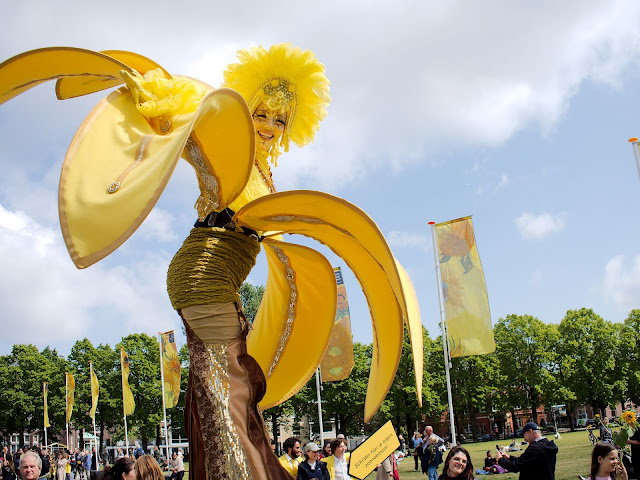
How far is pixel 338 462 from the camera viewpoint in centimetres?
873

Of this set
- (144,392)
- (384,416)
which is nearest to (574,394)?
Result: (384,416)

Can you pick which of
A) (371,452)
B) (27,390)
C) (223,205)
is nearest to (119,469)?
(223,205)

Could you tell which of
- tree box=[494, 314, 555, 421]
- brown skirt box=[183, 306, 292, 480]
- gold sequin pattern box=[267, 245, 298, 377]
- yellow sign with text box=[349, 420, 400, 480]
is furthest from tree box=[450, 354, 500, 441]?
brown skirt box=[183, 306, 292, 480]

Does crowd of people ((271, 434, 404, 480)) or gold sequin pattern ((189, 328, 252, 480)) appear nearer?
gold sequin pattern ((189, 328, 252, 480))

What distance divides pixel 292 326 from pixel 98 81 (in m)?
2.24

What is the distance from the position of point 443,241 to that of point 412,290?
39.2 ft

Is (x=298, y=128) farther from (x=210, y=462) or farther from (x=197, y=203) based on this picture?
(x=210, y=462)

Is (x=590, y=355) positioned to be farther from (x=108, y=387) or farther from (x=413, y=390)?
(x=108, y=387)

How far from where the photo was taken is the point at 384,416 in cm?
4278

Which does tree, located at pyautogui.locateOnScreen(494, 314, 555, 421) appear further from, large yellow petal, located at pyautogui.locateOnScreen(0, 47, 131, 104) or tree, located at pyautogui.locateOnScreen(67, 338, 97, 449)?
large yellow petal, located at pyautogui.locateOnScreen(0, 47, 131, 104)

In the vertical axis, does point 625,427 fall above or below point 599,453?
below

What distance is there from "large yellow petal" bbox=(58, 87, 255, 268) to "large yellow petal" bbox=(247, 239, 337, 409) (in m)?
1.13

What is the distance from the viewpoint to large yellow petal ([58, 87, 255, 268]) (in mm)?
2459

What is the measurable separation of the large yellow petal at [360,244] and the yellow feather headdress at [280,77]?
0.93m
